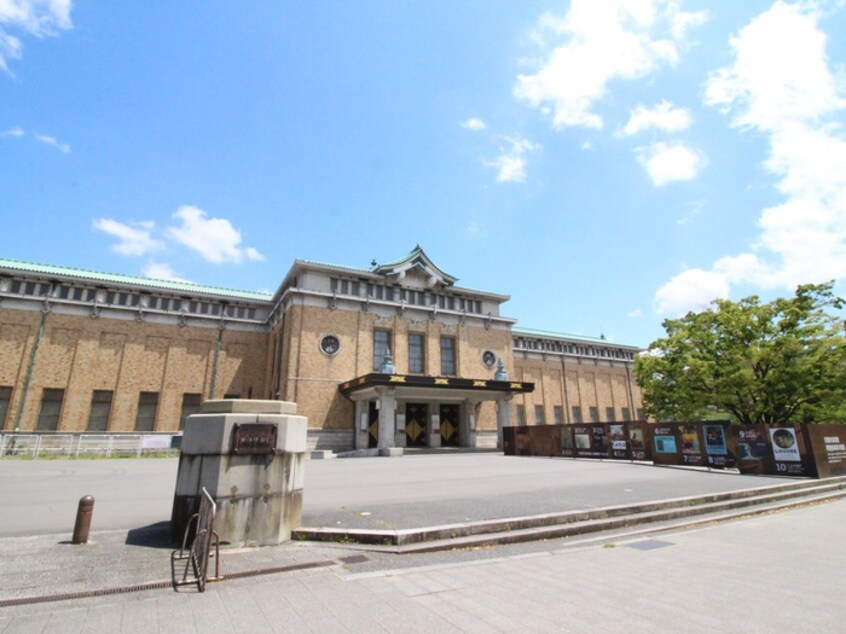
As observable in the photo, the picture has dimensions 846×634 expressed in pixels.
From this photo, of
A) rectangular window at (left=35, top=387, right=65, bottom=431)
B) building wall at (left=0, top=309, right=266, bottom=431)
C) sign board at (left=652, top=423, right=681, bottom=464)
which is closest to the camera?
sign board at (left=652, top=423, right=681, bottom=464)

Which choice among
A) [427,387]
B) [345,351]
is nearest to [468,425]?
[427,387]

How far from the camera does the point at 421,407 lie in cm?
3061

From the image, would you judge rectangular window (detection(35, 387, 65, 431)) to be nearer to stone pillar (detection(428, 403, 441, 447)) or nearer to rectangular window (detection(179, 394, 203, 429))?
rectangular window (detection(179, 394, 203, 429))

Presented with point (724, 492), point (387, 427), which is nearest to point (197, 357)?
point (387, 427)

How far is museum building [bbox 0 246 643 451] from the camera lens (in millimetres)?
27016

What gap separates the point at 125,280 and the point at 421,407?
79.9 ft

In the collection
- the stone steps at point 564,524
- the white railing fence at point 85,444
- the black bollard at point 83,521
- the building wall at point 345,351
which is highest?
the building wall at point 345,351

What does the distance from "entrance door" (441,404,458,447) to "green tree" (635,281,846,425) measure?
42.2 ft

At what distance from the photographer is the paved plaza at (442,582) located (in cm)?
379

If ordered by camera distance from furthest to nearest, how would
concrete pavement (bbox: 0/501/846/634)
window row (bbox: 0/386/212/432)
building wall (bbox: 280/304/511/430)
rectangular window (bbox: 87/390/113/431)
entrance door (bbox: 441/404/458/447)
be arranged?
entrance door (bbox: 441/404/458/447), building wall (bbox: 280/304/511/430), rectangular window (bbox: 87/390/113/431), window row (bbox: 0/386/212/432), concrete pavement (bbox: 0/501/846/634)

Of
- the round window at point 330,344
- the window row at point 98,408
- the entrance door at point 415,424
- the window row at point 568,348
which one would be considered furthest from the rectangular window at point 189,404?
the window row at point 568,348

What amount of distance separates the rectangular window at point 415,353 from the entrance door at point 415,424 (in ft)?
9.27

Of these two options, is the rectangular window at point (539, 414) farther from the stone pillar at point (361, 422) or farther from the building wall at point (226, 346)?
the stone pillar at point (361, 422)

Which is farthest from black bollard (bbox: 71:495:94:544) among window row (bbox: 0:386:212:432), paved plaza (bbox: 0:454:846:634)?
window row (bbox: 0:386:212:432)
